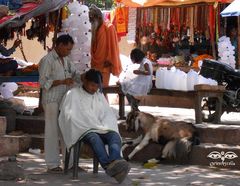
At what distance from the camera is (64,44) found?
7.08m

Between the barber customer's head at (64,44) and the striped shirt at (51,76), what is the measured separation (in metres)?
0.07

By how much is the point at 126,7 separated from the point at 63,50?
25.7 feet

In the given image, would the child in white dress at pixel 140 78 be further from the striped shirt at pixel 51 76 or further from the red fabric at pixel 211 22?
the red fabric at pixel 211 22

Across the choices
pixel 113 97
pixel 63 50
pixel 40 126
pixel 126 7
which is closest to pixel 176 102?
pixel 113 97

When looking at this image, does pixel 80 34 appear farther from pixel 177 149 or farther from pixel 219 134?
pixel 219 134

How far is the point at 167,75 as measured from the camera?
933cm

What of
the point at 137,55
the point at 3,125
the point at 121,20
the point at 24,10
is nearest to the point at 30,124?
the point at 3,125

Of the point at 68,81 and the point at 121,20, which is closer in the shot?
the point at 68,81

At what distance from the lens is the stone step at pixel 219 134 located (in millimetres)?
8289

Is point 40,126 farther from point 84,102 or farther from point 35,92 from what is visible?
point 35,92

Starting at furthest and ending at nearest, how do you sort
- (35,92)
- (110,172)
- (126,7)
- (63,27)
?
1. (35,92)
2. (126,7)
3. (63,27)
4. (110,172)

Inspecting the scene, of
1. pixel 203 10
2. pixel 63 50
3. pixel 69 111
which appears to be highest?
pixel 203 10

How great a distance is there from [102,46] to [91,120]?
8.36 feet

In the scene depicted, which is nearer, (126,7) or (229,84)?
(229,84)
